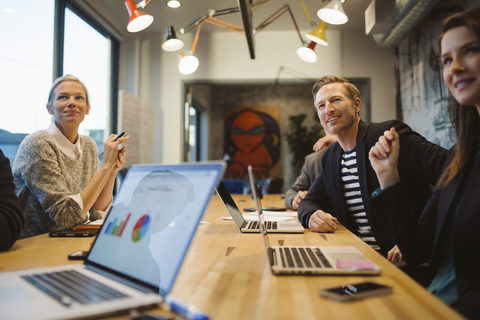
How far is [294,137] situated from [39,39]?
494 cm

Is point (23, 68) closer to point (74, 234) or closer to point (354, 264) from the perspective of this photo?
point (74, 234)

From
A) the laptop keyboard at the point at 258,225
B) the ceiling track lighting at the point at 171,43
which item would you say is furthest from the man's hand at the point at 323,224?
the ceiling track lighting at the point at 171,43

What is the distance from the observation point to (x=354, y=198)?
5.66 feet

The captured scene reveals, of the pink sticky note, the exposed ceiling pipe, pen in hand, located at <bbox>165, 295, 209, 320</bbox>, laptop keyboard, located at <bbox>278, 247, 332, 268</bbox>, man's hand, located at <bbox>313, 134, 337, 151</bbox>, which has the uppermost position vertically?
the exposed ceiling pipe

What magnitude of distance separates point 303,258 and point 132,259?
436 mm

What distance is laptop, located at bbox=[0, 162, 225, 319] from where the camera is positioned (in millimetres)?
547

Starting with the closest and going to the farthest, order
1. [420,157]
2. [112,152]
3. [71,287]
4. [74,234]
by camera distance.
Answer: [71,287], [74,234], [420,157], [112,152]

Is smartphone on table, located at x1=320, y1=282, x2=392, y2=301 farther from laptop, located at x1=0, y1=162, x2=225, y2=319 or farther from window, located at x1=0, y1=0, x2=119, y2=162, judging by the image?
window, located at x1=0, y1=0, x2=119, y2=162

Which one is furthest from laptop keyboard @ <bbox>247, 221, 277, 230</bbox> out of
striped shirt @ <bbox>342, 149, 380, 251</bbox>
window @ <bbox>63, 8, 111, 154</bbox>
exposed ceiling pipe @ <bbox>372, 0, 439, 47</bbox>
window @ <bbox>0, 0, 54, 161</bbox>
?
window @ <bbox>63, 8, 111, 154</bbox>

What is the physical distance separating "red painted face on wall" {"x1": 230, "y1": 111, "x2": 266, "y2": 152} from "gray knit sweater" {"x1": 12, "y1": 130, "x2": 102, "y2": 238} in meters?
5.88

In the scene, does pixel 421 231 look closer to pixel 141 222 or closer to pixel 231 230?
pixel 231 230

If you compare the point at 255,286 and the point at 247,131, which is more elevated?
the point at 247,131

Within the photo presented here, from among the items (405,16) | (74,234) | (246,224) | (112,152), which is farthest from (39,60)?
(405,16)

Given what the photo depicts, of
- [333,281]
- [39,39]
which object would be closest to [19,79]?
[39,39]
